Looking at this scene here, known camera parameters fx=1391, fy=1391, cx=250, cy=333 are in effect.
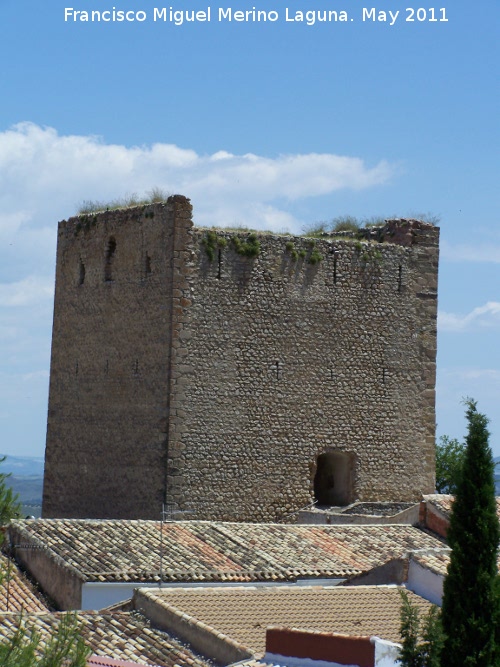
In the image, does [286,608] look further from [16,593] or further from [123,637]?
[16,593]

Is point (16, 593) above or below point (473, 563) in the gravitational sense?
below

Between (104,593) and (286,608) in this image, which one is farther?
(104,593)

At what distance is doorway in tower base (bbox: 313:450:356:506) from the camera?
2417cm

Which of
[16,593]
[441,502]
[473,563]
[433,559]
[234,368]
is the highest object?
[234,368]

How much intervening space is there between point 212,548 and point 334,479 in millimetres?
4541

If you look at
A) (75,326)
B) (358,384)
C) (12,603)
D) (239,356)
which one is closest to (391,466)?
(358,384)

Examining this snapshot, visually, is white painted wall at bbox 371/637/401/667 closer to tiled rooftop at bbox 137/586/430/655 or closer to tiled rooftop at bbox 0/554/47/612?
tiled rooftop at bbox 137/586/430/655

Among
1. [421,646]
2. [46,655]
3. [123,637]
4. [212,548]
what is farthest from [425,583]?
[46,655]

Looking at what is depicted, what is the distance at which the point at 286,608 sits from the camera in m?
17.3

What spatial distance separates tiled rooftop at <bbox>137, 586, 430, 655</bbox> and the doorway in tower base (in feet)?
19.1

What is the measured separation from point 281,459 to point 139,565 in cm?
444

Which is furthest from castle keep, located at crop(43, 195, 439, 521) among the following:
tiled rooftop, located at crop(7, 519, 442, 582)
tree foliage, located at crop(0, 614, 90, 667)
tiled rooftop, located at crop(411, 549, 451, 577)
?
tree foliage, located at crop(0, 614, 90, 667)

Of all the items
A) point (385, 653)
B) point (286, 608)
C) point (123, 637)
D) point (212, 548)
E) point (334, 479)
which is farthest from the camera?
point (334, 479)

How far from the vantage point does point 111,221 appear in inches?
952
